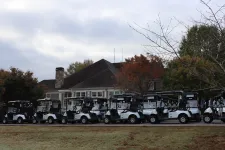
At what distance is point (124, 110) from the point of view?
30.6 m

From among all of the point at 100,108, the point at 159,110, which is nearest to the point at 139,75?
the point at 100,108

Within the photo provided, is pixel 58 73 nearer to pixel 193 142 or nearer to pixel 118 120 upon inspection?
pixel 118 120

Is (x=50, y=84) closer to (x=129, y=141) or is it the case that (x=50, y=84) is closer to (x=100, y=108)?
(x=100, y=108)

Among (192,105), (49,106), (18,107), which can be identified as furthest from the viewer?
(18,107)

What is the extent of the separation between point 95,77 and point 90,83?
171 cm

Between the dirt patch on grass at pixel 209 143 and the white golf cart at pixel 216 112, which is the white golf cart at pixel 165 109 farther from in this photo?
the dirt patch on grass at pixel 209 143

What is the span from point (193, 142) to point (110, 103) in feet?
52.5

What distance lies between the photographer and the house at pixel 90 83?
5481 centimetres

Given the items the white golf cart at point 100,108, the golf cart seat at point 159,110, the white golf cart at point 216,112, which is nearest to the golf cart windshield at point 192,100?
the white golf cart at point 216,112

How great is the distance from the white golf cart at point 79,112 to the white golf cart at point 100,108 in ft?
1.19

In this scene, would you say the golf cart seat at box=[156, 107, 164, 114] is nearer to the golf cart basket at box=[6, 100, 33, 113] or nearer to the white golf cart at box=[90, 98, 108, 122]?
the white golf cart at box=[90, 98, 108, 122]

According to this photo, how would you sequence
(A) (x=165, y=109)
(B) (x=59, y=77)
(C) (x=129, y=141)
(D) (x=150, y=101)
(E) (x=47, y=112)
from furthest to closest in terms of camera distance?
1. (B) (x=59, y=77)
2. (E) (x=47, y=112)
3. (D) (x=150, y=101)
4. (A) (x=165, y=109)
5. (C) (x=129, y=141)

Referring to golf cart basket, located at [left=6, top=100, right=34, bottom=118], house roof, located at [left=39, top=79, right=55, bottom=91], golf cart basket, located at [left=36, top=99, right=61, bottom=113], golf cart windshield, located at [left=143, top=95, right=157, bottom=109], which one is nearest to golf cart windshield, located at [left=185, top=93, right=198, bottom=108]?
golf cart windshield, located at [left=143, top=95, right=157, bottom=109]

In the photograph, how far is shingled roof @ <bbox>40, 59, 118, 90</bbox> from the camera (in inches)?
2199
